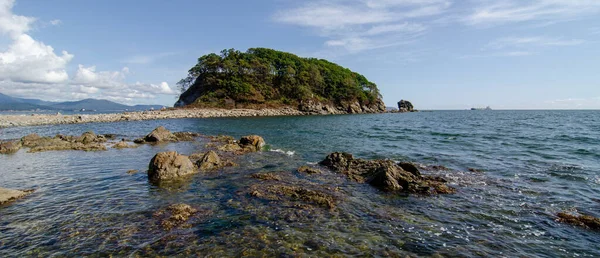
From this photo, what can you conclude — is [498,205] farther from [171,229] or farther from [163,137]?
[163,137]

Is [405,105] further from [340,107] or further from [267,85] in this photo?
[267,85]

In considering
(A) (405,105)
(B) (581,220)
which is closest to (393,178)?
(B) (581,220)

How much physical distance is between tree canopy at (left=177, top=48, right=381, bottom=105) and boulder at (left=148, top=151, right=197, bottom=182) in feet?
305

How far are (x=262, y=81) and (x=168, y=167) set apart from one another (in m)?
109

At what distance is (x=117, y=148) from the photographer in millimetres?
25375

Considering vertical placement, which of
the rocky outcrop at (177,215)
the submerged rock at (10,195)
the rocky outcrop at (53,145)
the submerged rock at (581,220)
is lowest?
the submerged rock at (581,220)

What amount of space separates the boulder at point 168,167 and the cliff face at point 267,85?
297ft

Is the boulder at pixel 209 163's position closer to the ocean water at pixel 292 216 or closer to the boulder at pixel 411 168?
the ocean water at pixel 292 216

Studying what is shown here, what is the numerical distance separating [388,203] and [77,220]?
37.2 feet

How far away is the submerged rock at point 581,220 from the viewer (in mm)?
9570

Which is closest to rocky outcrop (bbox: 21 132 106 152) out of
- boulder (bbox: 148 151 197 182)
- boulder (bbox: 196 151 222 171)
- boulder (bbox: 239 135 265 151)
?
boulder (bbox: 239 135 265 151)

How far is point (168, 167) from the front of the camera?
15.1 m

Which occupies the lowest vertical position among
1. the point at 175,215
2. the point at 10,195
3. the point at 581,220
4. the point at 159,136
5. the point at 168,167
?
the point at 581,220

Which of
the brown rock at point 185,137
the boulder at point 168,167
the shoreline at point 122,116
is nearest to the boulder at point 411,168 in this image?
the boulder at point 168,167
